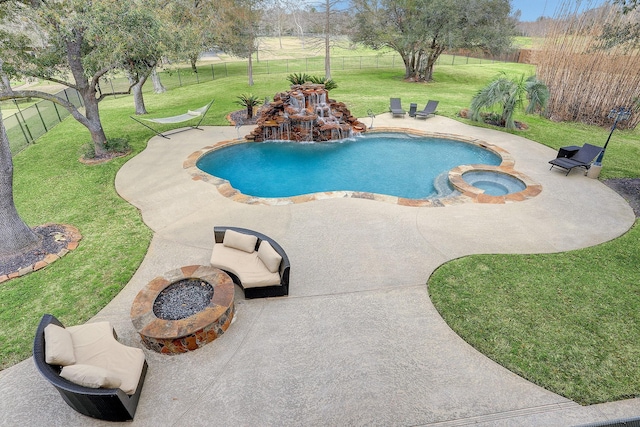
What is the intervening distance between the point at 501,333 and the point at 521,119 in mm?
13632

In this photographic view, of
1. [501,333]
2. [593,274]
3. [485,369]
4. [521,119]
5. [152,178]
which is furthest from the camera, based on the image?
[521,119]

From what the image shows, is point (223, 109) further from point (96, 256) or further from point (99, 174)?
point (96, 256)

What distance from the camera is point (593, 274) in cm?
552

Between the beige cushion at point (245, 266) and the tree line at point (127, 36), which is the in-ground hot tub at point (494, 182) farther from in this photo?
the tree line at point (127, 36)

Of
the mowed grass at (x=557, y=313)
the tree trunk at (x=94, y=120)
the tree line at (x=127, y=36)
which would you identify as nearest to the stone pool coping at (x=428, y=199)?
the mowed grass at (x=557, y=313)

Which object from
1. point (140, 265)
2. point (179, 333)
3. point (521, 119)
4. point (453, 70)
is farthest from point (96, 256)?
point (453, 70)

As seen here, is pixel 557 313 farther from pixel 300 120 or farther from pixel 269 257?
pixel 300 120

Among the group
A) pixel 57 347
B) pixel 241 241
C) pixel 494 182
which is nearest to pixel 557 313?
pixel 241 241

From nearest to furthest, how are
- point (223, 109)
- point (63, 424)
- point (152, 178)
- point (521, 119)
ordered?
point (63, 424)
point (152, 178)
point (521, 119)
point (223, 109)

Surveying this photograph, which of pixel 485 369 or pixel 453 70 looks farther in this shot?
pixel 453 70

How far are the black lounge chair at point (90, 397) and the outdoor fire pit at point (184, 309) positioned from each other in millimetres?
679

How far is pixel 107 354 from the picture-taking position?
3721mm

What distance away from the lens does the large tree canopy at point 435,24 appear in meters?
19.8

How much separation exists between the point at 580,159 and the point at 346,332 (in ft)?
30.6
